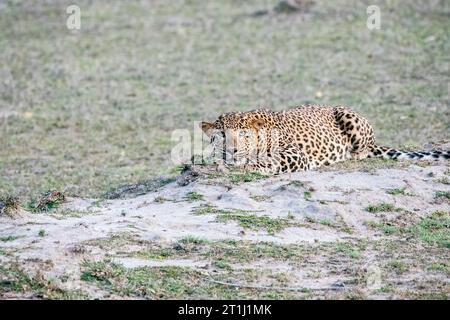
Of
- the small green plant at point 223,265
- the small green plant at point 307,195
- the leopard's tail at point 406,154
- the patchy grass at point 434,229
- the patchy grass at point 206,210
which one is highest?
the leopard's tail at point 406,154

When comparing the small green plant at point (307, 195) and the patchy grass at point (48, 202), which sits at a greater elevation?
the small green plant at point (307, 195)

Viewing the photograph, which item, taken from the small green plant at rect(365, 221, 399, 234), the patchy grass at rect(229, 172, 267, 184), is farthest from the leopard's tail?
the small green plant at rect(365, 221, 399, 234)

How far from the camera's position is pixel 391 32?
23.7 metres

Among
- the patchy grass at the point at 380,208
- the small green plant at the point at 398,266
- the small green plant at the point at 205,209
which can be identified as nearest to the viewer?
the small green plant at the point at 398,266

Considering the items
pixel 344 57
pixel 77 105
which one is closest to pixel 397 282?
pixel 77 105

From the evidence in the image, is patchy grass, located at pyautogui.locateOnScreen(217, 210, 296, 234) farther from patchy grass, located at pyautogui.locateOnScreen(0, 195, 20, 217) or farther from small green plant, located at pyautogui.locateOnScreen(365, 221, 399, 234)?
patchy grass, located at pyautogui.locateOnScreen(0, 195, 20, 217)

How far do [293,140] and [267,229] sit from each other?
8.45 feet

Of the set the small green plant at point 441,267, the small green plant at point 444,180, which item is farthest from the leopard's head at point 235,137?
the small green plant at point 441,267

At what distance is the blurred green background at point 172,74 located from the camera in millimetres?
16266

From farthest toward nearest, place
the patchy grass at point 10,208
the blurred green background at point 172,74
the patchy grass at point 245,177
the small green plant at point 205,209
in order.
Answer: the blurred green background at point 172,74
the patchy grass at point 245,177
the small green plant at point 205,209
the patchy grass at point 10,208

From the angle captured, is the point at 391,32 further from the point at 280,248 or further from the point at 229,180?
the point at 280,248

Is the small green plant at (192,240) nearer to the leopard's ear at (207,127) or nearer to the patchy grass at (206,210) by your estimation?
the patchy grass at (206,210)

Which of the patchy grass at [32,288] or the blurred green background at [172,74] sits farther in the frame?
the blurred green background at [172,74]

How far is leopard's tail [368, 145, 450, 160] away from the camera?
12070 millimetres
